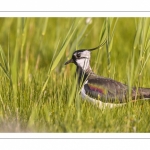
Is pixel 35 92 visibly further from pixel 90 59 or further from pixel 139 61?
pixel 139 61

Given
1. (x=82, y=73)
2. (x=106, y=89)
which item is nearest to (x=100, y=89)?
(x=106, y=89)

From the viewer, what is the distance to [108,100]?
5445mm

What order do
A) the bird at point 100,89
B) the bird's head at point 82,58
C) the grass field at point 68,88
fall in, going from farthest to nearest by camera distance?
the bird's head at point 82,58
the bird at point 100,89
the grass field at point 68,88

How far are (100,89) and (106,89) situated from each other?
73 mm

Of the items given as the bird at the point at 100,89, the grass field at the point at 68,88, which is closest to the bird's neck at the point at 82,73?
the bird at the point at 100,89

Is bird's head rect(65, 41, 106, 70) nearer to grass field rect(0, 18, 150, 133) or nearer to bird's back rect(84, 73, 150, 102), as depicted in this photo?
grass field rect(0, 18, 150, 133)

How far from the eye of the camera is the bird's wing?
5.46 metres

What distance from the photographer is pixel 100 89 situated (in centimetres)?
556

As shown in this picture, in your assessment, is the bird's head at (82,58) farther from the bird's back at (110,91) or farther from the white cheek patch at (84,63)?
the bird's back at (110,91)

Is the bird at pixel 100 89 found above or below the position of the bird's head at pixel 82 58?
below

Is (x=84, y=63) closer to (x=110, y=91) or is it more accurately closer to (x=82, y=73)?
→ (x=82, y=73)

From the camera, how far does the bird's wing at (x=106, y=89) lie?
17.9 ft

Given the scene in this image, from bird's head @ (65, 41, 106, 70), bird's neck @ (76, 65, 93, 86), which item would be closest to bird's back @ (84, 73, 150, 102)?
bird's neck @ (76, 65, 93, 86)

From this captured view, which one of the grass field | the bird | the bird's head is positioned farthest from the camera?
the bird's head
